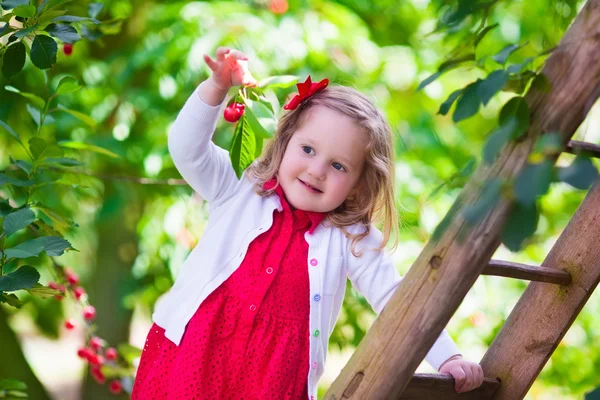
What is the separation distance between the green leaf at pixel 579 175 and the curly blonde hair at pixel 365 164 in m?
0.80

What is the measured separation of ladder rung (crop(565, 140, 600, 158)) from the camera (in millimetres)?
1235

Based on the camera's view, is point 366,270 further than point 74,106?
No

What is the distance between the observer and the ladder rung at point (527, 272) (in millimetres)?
1332

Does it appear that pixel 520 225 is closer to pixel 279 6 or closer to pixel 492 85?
pixel 492 85

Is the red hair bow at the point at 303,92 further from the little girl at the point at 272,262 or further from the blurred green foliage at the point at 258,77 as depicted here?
the blurred green foliage at the point at 258,77

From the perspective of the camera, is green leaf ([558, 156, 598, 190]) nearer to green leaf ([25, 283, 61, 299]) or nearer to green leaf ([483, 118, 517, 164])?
green leaf ([483, 118, 517, 164])

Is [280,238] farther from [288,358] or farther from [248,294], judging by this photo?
[288,358]

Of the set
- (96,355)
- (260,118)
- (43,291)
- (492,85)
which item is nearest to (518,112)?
(492,85)

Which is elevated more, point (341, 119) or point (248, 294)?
point (341, 119)

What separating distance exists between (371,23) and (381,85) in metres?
0.68

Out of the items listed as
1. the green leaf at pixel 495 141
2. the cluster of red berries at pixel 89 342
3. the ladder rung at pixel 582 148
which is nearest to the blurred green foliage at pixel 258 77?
the cluster of red berries at pixel 89 342

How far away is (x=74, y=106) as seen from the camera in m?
3.12

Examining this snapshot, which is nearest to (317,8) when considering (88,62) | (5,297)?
(88,62)

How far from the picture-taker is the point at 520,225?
918 millimetres
